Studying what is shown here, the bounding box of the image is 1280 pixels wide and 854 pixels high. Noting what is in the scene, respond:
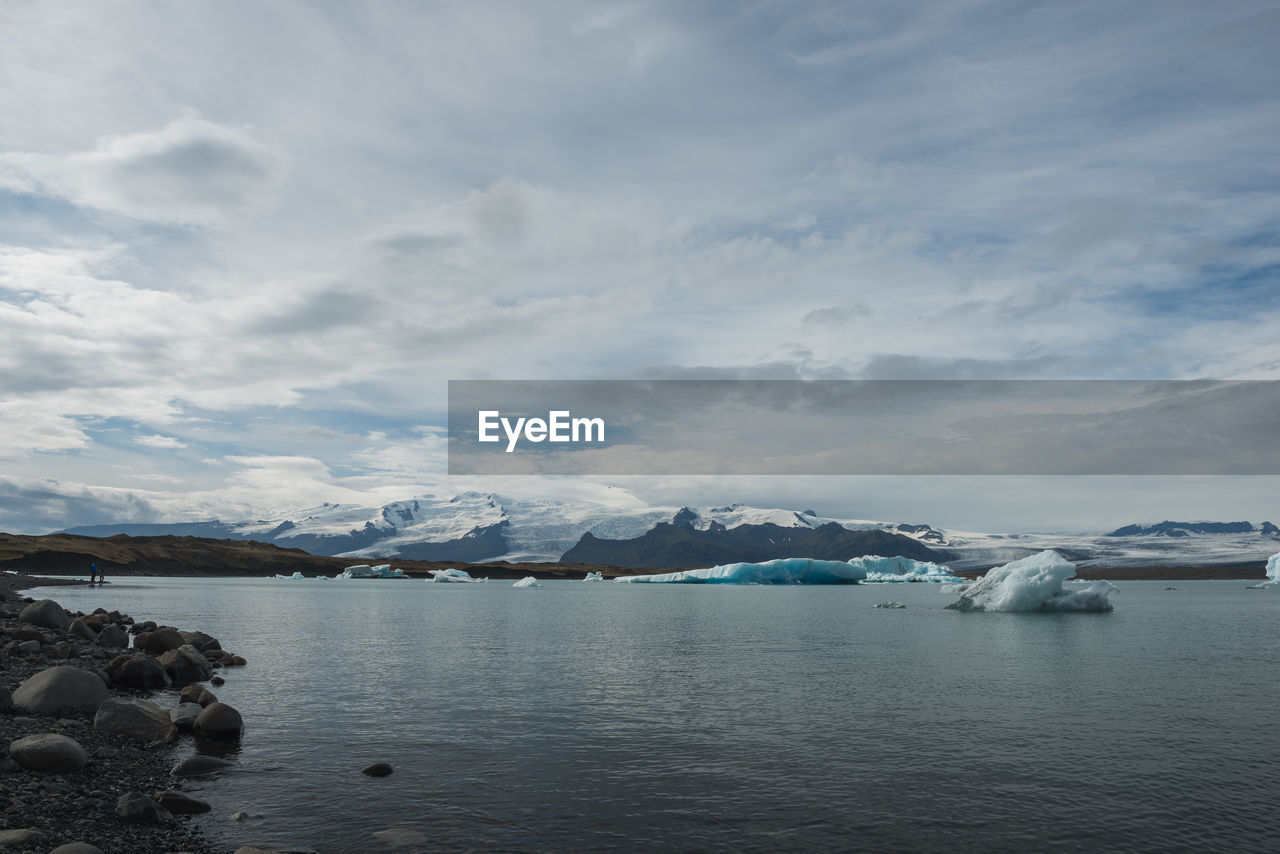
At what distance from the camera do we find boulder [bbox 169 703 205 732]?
818 inches

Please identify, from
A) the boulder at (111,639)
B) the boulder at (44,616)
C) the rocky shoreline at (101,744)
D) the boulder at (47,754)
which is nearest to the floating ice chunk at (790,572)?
the boulder at (111,639)

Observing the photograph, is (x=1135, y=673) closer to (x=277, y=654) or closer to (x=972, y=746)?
(x=972, y=746)

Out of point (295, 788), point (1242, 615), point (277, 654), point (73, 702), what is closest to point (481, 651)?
point (277, 654)

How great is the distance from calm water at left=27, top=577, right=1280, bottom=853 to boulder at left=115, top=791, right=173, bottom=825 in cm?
105

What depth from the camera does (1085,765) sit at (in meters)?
18.6

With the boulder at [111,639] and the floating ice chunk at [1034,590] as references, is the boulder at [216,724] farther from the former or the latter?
the floating ice chunk at [1034,590]

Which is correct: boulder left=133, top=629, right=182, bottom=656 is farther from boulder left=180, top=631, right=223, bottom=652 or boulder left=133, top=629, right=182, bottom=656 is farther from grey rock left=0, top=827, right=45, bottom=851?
grey rock left=0, top=827, right=45, bottom=851

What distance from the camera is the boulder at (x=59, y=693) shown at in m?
20.0

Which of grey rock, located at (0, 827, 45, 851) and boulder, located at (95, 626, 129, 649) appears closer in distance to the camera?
grey rock, located at (0, 827, 45, 851)

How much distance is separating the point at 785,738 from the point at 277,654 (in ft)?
94.7

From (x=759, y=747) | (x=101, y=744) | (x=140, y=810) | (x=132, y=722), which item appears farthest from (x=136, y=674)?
(x=759, y=747)

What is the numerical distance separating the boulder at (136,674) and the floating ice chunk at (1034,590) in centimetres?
5946

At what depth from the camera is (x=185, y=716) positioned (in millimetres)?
21000

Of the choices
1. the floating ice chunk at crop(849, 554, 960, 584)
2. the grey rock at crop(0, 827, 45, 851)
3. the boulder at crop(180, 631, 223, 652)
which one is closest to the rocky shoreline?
the grey rock at crop(0, 827, 45, 851)
